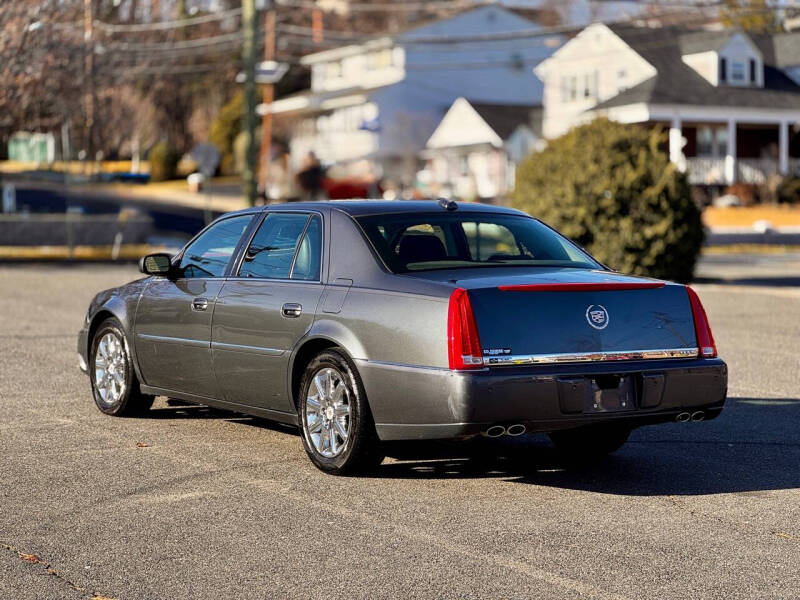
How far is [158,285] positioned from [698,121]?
50289mm

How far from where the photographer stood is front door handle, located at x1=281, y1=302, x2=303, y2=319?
27.0 feet

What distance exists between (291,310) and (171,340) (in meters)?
1.49

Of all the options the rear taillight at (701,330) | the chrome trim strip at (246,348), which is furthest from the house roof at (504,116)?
the rear taillight at (701,330)

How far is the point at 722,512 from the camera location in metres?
7.11

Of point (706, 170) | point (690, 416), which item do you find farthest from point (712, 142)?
point (690, 416)

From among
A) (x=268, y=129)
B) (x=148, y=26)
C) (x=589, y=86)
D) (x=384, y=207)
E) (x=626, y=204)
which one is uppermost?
(x=148, y=26)

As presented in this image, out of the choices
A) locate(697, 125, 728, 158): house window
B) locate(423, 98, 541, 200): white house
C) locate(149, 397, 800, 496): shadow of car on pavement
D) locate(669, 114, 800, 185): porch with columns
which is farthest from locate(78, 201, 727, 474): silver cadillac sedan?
locate(423, 98, 541, 200): white house

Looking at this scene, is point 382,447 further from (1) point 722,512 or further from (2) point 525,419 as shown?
(1) point 722,512

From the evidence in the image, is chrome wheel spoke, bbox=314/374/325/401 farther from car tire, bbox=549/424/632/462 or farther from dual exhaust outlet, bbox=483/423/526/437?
car tire, bbox=549/424/632/462

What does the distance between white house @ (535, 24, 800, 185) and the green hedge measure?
3029cm

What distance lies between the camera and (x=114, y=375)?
10.2m

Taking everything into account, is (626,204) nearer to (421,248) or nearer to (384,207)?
(384,207)

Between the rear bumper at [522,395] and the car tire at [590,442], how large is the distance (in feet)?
2.61

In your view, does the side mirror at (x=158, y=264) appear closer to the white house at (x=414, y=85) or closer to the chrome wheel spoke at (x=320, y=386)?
the chrome wheel spoke at (x=320, y=386)
